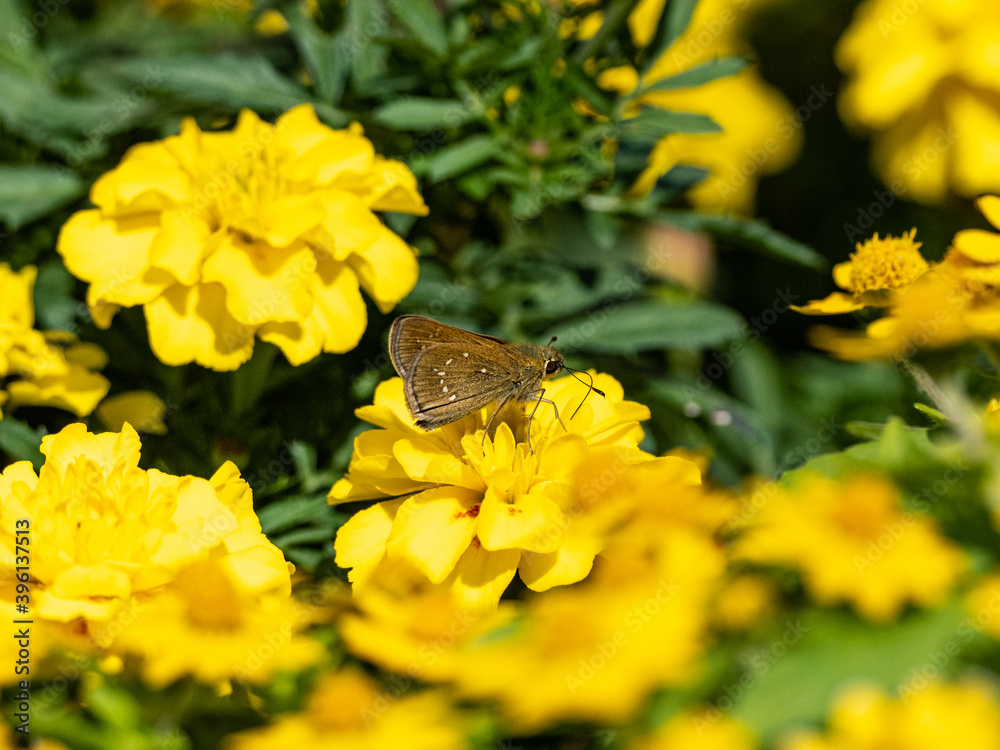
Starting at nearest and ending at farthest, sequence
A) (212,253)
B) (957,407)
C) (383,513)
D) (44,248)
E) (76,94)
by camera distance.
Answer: (957,407)
(383,513)
(212,253)
(44,248)
(76,94)

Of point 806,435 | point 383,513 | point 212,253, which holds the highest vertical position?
point 212,253

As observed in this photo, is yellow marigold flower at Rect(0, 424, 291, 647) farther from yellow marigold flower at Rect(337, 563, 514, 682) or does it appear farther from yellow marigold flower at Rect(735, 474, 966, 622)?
yellow marigold flower at Rect(735, 474, 966, 622)

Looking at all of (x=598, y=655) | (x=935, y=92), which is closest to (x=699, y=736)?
(x=598, y=655)

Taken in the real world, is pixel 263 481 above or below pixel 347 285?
below

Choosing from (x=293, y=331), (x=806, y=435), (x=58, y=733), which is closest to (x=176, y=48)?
(x=293, y=331)

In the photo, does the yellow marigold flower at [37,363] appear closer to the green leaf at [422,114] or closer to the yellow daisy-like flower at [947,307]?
the green leaf at [422,114]

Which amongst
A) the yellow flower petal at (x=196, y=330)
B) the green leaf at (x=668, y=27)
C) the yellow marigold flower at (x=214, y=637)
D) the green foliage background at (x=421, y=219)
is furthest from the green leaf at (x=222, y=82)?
the yellow marigold flower at (x=214, y=637)

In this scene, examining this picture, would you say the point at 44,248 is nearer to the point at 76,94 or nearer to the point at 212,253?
the point at 76,94
